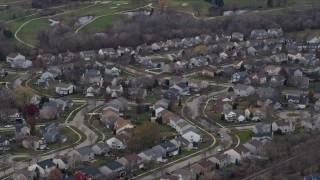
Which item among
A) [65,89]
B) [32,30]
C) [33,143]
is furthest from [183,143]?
[32,30]

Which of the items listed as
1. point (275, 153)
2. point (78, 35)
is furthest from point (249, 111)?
point (78, 35)

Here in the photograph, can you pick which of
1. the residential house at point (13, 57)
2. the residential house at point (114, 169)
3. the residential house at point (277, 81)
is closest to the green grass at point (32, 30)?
the residential house at point (13, 57)

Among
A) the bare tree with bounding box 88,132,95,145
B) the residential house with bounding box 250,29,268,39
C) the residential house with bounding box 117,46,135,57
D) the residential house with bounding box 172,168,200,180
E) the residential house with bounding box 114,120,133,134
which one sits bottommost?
the residential house with bounding box 250,29,268,39

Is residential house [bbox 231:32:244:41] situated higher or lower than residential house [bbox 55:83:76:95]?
lower

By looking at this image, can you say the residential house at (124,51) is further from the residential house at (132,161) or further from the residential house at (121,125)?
the residential house at (132,161)

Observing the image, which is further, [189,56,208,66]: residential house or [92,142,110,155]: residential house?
[189,56,208,66]: residential house

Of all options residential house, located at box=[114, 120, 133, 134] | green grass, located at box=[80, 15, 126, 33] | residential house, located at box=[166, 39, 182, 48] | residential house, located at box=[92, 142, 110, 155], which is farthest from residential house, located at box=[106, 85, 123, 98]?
green grass, located at box=[80, 15, 126, 33]

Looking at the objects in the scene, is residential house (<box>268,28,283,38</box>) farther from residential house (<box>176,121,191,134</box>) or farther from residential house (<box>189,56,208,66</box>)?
residential house (<box>176,121,191,134</box>)
